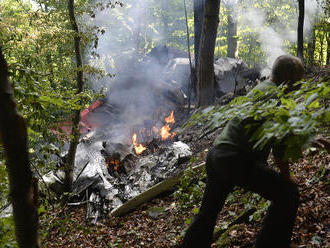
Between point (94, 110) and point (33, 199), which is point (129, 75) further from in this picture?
point (33, 199)

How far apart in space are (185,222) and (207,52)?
920 cm

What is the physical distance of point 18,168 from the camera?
6.82ft

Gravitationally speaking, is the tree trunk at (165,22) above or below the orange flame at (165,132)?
above

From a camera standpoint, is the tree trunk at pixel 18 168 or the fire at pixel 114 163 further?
the fire at pixel 114 163

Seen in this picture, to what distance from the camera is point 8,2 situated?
2448 centimetres

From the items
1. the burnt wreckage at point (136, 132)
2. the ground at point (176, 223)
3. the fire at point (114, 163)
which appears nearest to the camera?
the ground at point (176, 223)

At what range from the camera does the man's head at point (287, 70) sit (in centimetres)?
325

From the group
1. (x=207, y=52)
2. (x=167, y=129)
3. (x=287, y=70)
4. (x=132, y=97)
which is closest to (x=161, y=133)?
(x=167, y=129)

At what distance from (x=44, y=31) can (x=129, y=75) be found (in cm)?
1463

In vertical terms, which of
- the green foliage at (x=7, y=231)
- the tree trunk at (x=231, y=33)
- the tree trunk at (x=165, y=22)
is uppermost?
the tree trunk at (x=165, y=22)

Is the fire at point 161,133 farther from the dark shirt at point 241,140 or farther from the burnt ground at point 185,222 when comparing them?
the dark shirt at point 241,140

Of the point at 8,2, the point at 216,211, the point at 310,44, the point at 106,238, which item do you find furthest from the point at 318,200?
the point at 8,2

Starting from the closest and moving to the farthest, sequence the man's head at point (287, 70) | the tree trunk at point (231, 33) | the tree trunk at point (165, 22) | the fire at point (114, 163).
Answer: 1. the man's head at point (287, 70)
2. the fire at point (114, 163)
3. the tree trunk at point (231, 33)
4. the tree trunk at point (165, 22)

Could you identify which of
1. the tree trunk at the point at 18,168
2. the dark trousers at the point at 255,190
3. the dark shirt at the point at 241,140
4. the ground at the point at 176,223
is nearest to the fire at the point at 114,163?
the ground at the point at 176,223
